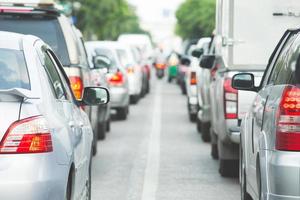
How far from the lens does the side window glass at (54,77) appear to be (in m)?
7.79

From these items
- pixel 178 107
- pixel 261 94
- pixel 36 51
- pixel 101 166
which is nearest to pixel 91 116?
pixel 101 166

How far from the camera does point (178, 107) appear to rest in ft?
97.4

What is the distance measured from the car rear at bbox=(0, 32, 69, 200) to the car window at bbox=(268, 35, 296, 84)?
88.0 inches

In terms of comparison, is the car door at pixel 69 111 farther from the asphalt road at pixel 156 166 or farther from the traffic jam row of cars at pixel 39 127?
the asphalt road at pixel 156 166

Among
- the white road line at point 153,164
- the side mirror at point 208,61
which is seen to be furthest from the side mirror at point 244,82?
the side mirror at point 208,61

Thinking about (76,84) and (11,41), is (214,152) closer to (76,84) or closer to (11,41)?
(76,84)

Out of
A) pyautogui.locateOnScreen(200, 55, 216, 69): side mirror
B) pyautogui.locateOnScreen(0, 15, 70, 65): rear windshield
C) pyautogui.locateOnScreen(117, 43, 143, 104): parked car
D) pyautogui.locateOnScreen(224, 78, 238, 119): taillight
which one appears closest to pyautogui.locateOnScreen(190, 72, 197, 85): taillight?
pyautogui.locateOnScreen(117, 43, 143, 104): parked car

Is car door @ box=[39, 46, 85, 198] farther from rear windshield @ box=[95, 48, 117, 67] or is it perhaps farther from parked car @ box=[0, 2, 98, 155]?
rear windshield @ box=[95, 48, 117, 67]

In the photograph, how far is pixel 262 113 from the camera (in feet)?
27.3

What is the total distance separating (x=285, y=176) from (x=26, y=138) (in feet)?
5.50

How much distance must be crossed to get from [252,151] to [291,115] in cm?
158

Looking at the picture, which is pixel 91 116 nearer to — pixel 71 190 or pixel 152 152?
pixel 152 152

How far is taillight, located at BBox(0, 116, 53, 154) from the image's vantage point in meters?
6.63

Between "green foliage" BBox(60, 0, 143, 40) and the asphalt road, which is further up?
the asphalt road
